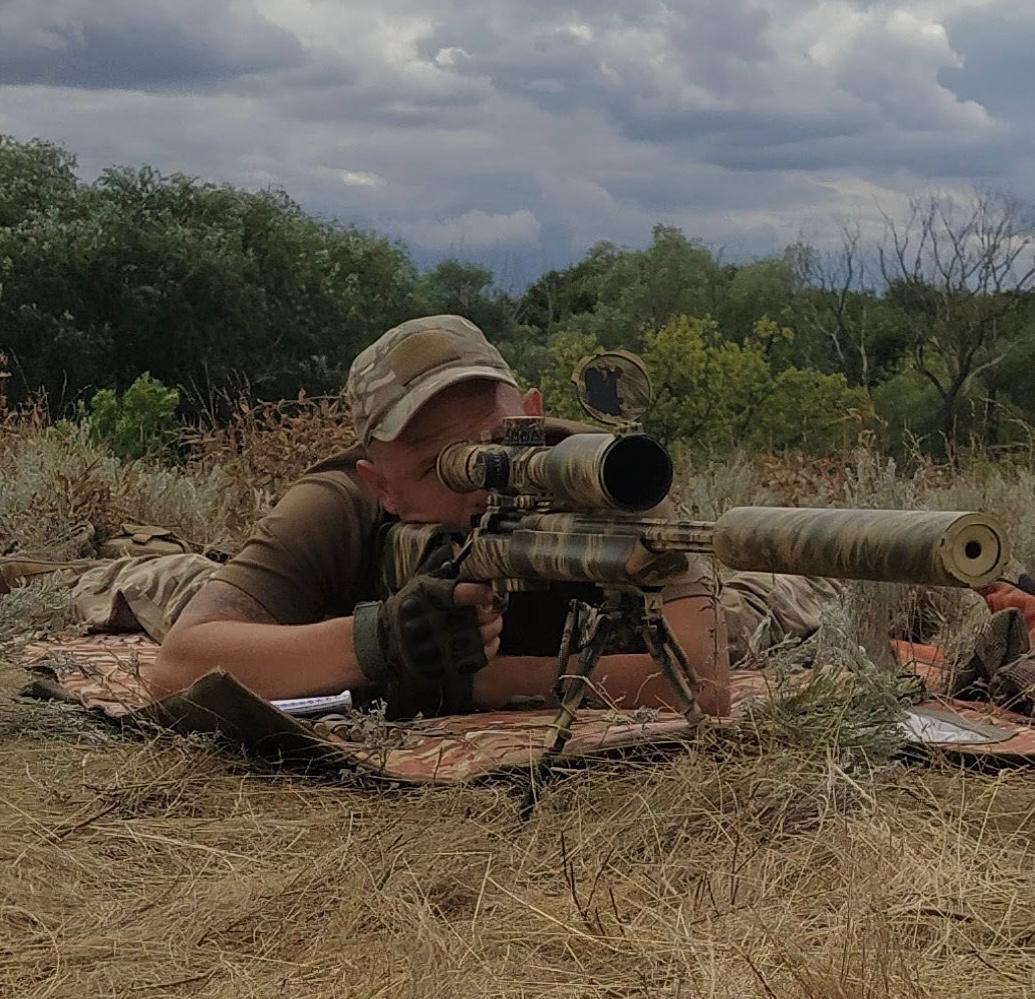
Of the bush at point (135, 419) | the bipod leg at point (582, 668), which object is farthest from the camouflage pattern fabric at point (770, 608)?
the bush at point (135, 419)

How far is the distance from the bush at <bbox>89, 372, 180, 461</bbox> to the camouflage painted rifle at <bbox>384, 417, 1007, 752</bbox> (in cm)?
852

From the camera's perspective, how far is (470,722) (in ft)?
13.3

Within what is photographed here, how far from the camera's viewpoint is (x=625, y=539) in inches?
126

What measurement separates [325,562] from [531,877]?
4.72ft

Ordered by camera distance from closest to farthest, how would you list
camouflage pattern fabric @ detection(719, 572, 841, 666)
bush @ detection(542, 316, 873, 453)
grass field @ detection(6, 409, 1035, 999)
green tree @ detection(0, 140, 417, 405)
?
grass field @ detection(6, 409, 1035, 999)
camouflage pattern fabric @ detection(719, 572, 841, 666)
bush @ detection(542, 316, 873, 453)
green tree @ detection(0, 140, 417, 405)

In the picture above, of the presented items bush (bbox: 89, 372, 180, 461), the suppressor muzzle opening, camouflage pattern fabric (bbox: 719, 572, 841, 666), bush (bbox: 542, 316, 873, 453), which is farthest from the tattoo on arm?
bush (bbox: 542, 316, 873, 453)

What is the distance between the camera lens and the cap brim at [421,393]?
3.96 meters

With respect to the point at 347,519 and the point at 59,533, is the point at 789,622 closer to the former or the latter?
the point at 347,519

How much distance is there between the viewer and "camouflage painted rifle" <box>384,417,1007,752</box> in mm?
2475

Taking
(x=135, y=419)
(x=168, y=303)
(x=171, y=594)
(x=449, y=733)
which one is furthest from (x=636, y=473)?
(x=168, y=303)

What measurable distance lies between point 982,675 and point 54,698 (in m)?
2.61

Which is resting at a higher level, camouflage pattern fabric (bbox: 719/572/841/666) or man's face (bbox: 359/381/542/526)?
man's face (bbox: 359/381/542/526)

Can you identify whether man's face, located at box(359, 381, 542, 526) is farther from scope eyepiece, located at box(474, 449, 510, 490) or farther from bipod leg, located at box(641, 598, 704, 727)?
bipod leg, located at box(641, 598, 704, 727)

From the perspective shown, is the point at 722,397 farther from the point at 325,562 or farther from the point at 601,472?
the point at 601,472
